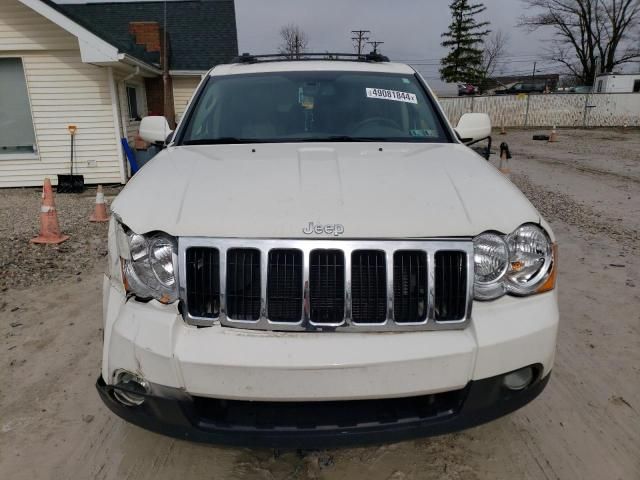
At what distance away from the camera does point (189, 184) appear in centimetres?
218

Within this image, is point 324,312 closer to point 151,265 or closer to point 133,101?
point 151,265

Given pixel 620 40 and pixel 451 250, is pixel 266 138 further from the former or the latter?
pixel 620 40

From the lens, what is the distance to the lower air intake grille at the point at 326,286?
6.02ft

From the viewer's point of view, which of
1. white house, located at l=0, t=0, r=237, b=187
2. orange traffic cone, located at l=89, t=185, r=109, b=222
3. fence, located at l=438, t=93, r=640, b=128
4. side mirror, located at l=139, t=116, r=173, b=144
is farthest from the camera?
fence, located at l=438, t=93, r=640, b=128

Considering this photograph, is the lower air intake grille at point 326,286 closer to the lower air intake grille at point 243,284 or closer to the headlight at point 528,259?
the lower air intake grille at point 243,284

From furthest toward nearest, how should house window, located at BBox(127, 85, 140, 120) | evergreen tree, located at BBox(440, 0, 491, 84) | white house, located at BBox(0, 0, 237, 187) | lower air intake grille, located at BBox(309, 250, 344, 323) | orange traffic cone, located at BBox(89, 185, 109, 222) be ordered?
evergreen tree, located at BBox(440, 0, 491, 84), house window, located at BBox(127, 85, 140, 120), white house, located at BBox(0, 0, 237, 187), orange traffic cone, located at BBox(89, 185, 109, 222), lower air intake grille, located at BBox(309, 250, 344, 323)

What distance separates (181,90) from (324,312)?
1526 cm

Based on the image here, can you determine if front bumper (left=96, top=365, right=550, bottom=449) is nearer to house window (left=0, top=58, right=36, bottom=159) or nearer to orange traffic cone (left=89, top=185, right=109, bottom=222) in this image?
orange traffic cone (left=89, top=185, right=109, bottom=222)

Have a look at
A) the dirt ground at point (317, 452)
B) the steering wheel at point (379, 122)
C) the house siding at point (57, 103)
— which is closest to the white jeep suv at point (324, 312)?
the dirt ground at point (317, 452)

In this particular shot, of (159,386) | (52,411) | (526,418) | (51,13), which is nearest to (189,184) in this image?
(159,386)

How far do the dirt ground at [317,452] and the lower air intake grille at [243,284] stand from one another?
2.81ft

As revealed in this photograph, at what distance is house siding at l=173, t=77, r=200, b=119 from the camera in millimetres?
15349

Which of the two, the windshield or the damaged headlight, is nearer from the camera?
the damaged headlight

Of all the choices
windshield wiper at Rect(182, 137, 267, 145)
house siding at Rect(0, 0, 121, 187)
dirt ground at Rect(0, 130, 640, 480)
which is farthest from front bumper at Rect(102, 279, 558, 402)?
house siding at Rect(0, 0, 121, 187)
